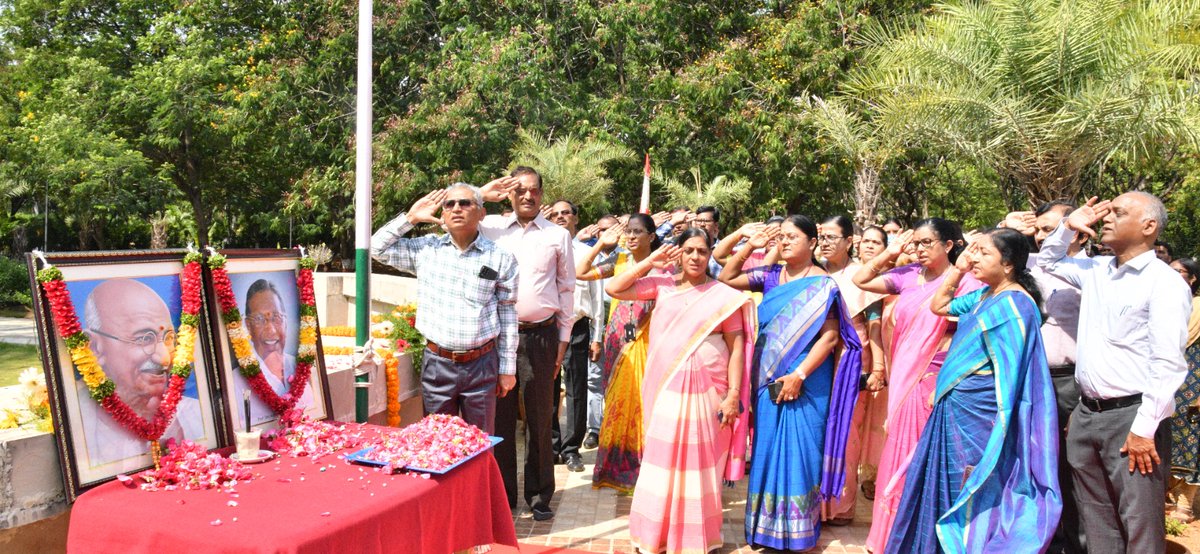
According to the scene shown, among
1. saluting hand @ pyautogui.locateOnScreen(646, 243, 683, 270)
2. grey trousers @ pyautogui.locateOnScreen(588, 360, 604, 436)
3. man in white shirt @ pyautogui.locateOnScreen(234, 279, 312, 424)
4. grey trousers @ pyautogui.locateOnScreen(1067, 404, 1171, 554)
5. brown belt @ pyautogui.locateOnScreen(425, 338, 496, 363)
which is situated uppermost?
saluting hand @ pyautogui.locateOnScreen(646, 243, 683, 270)

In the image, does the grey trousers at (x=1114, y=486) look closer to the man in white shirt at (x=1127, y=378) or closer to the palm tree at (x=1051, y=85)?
the man in white shirt at (x=1127, y=378)

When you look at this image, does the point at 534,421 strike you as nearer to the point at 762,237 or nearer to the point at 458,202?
the point at 458,202

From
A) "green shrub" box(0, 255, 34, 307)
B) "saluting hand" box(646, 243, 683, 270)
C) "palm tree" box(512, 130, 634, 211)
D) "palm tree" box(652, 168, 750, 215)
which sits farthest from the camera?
"green shrub" box(0, 255, 34, 307)

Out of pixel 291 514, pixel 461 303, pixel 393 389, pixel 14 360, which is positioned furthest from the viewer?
pixel 14 360

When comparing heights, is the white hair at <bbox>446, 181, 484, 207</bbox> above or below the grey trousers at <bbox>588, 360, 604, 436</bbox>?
above

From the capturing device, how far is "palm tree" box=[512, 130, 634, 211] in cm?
1378

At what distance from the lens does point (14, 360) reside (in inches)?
484

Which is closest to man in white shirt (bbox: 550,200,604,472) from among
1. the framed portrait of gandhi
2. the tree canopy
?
the framed portrait of gandhi

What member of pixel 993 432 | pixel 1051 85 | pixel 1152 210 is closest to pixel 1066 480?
pixel 993 432

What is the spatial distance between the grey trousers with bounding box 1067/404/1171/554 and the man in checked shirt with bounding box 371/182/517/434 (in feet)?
9.05

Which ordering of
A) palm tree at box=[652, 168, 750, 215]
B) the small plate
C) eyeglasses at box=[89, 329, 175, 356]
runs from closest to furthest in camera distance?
eyeglasses at box=[89, 329, 175, 356] < the small plate < palm tree at box=[652, 168, 750, 215]

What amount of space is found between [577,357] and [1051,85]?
7096 mm

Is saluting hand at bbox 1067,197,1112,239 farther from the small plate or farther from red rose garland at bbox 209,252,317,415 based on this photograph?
the small plate

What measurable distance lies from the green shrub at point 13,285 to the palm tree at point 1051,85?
1869 cm
